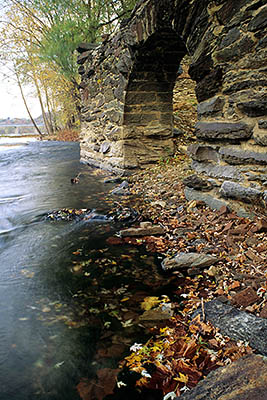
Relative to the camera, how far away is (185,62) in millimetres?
8938

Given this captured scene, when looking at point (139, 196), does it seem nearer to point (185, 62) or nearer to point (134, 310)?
point (134, 310)

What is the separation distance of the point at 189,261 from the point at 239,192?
36.5 inches

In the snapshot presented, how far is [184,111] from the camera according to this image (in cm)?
754

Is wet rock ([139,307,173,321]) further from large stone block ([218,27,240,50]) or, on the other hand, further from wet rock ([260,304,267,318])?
large stone block ([218,27,240,50])

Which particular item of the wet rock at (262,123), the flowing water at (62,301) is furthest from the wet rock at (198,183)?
the flowing water at (62,301)

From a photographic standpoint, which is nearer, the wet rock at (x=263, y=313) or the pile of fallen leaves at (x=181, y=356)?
the pile of fallen leaves at (x=181, y=356)

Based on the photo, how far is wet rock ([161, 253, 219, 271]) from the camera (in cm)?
217

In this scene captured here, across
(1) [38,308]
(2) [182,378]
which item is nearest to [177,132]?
(1) [38,308]

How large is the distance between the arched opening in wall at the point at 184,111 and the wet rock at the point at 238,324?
5.00m

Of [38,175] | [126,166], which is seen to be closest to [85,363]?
[126,166]

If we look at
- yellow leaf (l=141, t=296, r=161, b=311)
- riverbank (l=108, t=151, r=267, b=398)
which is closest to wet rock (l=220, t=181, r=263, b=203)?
riverbank (l=108, t=151, r=267, b=398)

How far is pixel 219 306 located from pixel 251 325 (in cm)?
24

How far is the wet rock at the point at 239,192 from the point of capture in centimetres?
251

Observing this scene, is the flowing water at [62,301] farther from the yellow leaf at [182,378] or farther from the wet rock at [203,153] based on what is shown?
the wet rock at [203,153]
